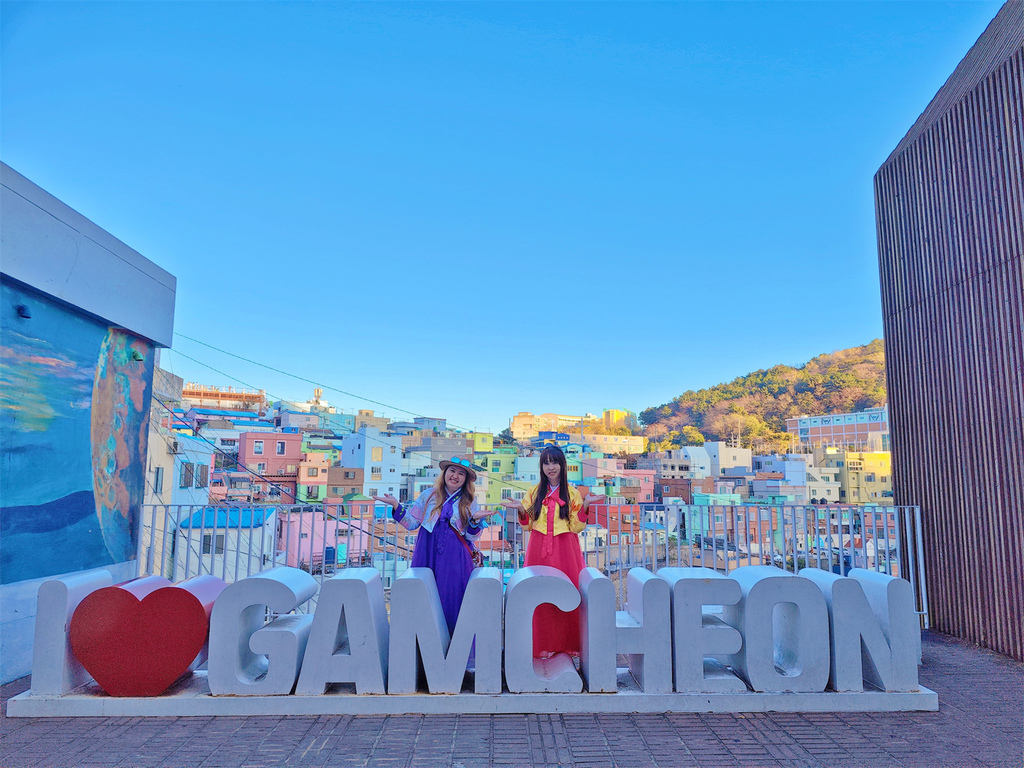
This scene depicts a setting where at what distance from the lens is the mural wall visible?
12.5ft

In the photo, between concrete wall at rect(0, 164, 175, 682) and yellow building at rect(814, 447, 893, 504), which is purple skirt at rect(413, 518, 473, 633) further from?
yellow building at rect(814, 447, 893, 504)

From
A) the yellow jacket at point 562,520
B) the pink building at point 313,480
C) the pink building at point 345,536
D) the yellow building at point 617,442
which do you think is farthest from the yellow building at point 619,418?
the yellow jacket at point 562,520

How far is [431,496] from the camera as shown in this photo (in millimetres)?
4109

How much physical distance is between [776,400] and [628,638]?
73.5 metres

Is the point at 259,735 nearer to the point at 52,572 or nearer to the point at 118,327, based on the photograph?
the point at 52,572

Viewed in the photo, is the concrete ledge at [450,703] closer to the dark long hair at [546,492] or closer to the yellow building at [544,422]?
the dark long hair at [546,492]

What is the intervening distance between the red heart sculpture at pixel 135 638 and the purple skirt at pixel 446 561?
1362 mm

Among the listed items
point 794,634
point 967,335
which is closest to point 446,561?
point 794,634

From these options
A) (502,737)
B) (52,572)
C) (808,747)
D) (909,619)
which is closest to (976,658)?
(909,619)

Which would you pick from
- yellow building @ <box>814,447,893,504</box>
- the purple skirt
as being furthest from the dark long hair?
yellow building @ <box>814,447,893,504</box>

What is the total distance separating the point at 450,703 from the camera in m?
3.17

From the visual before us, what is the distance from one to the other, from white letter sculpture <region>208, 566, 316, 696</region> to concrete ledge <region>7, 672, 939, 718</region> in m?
0.07

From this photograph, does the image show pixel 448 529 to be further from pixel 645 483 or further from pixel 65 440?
pixel 645 483

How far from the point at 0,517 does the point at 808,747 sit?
4.73 meters
